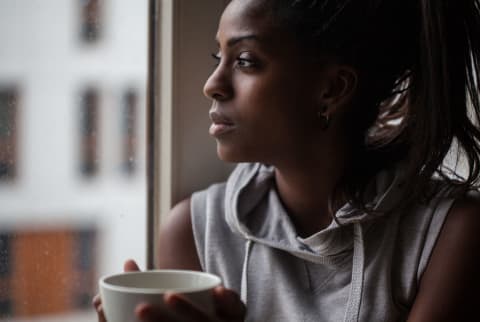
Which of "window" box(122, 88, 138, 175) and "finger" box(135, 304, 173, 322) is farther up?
"window" box(122, 88, 138, 175)

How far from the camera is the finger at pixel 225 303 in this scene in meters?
0.63

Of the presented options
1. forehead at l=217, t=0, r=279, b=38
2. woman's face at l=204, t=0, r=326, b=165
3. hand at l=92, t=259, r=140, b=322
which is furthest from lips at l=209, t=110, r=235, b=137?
hand at l=92, t=259, r=140, b=322

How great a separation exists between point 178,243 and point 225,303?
36 cm

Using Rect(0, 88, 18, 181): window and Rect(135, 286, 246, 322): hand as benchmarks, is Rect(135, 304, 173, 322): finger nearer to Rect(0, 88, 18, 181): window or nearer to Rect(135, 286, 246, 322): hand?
Rect(135, 286, 246, 322): hand

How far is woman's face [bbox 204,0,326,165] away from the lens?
0.89 metres

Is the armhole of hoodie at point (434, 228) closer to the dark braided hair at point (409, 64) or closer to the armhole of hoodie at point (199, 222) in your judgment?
the dark braided hair at point (409, 64)

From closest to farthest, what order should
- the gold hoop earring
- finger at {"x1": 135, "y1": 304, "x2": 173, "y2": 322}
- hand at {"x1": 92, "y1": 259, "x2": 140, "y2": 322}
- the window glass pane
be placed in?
finger at {"x1": 135, "y1": 304, "x2": 173, "y2": 322} → hand at {"x1": 92, "y1": 259, "x2": 140, "y2": 322} → the window glass pane → the gold hoop earring

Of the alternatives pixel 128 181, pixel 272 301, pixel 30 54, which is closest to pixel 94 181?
pixel 128 181

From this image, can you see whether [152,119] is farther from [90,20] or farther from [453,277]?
[453,277]

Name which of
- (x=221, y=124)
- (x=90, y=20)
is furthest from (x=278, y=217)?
(x=90, y=20)

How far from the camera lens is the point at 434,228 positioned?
888mm

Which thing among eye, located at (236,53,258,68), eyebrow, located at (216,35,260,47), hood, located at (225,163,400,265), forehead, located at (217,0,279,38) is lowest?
hood, located at (225,163,400,265)

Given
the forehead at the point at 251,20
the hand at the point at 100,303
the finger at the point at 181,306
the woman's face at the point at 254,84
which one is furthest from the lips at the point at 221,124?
the finger at the point at 181,306

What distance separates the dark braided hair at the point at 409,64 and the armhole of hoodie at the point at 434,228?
28mm
